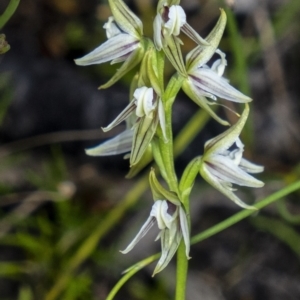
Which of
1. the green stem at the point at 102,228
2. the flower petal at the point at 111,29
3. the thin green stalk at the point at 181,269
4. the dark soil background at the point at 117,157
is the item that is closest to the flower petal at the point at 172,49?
the flower petal at the point at 111,29

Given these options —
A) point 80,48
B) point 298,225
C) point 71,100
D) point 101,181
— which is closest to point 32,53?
point 80,48

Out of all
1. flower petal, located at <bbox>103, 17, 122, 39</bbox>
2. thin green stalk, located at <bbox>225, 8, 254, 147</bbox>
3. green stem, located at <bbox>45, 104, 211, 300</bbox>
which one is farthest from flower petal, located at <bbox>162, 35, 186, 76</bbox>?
green stem, located at <bbox>45, 104, 211, 300</bbox>

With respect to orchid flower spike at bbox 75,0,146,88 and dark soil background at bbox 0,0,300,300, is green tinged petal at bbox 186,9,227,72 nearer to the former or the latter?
orchid flower spike at bbox 75,0,146,88

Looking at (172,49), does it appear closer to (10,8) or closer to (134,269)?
(10,8)

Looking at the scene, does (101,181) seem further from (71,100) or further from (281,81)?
(281,81)

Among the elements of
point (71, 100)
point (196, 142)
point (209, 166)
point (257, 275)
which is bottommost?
point (257, 275)

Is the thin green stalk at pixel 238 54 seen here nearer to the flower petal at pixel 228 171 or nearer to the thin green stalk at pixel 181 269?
the flower petal at pixel 228 171

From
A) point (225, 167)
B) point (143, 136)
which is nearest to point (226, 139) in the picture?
point (225, 167)
